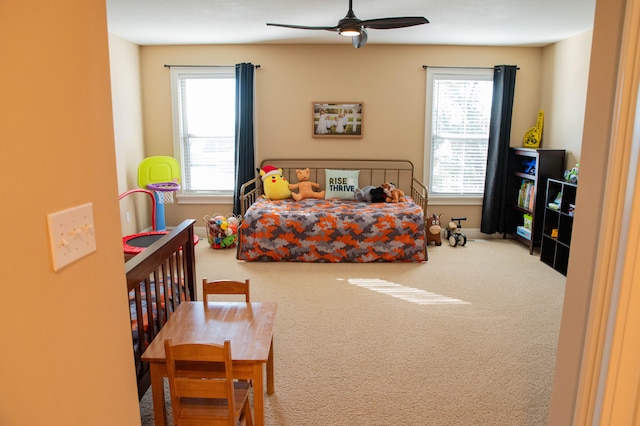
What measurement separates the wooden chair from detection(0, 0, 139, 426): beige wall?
433mm

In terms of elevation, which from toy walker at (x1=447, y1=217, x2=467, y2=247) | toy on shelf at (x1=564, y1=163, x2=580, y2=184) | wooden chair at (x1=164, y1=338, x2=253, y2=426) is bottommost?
toy walker at (x1=447, y1=217, x2=467, y2=247)

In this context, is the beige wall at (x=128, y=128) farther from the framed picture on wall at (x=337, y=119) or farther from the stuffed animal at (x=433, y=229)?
the stuffed animal at (x=433, y=229)

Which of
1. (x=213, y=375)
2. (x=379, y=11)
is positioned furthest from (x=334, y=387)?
(x=379, y=11)

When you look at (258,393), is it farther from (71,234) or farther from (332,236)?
(332,236)

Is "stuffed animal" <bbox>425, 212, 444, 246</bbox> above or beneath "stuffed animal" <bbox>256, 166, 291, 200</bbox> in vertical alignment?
beneath

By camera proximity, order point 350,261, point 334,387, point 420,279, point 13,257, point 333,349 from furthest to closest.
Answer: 1. point 350,261
2. point 420,279
3. point 333,349
4. point 334,387
5. point 13,257

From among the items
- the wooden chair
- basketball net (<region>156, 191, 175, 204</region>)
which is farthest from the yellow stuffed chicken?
the wooden chair

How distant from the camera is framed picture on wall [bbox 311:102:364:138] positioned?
575 centimetres

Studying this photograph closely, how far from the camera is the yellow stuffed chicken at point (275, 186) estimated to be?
551 cm

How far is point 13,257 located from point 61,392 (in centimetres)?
33

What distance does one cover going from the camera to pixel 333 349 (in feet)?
9.77

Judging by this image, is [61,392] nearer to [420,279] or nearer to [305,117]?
[420,279]

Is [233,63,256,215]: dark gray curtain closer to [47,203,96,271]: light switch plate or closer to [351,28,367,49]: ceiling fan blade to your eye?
[351,28,367,49]: ceiling fan blade

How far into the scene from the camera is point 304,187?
18.5 feet
